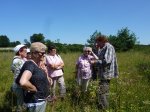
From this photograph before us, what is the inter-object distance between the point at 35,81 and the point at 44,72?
23 centimetres

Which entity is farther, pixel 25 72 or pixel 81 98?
pixel 81 98

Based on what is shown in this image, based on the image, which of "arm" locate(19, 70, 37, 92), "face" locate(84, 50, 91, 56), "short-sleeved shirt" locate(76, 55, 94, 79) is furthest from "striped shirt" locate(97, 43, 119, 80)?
"arm" locate(19, 70, 37, 92)

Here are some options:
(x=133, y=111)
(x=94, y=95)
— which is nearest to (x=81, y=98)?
Result: (x=94, y=95)

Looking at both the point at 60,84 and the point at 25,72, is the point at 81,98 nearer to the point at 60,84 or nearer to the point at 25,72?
the point at 60,84

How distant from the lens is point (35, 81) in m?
5.10

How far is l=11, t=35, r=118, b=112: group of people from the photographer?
5.09 meters

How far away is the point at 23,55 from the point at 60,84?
2284mm

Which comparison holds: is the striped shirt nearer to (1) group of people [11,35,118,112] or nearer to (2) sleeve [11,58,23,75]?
(1) group of people [11,35,118,112]

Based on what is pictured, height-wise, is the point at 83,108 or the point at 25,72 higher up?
the point at 25,72

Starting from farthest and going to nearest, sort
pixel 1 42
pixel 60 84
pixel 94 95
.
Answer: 1. pixel 1 42
2. pixel 60 84
3. pixel 94 95

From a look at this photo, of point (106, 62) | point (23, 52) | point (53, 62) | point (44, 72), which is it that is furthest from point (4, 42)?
point (44, 72)

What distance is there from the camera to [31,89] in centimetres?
502

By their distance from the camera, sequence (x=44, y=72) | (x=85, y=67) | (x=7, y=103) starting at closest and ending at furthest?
(x=44, y=72)
(x=7, y=103)
(x=85, y=67)

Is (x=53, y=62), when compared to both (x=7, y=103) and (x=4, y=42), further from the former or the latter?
(x=4, y=42)
